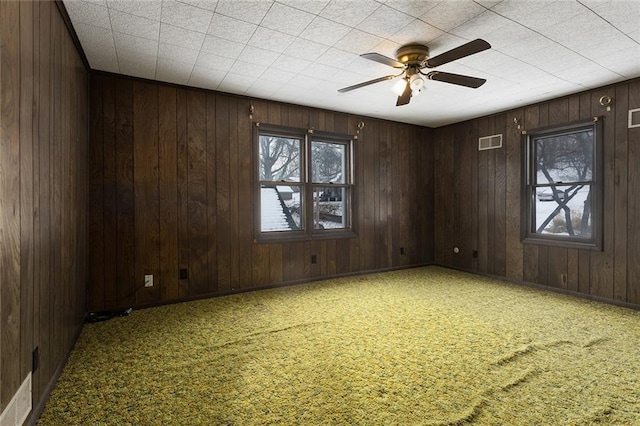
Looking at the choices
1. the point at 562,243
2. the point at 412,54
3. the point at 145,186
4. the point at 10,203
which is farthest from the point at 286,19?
the point at 562,243

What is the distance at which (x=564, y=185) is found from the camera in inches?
159

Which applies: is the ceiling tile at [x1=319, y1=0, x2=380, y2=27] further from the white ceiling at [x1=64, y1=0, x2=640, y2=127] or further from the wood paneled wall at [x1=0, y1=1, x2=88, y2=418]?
the wood paneled wall at [x1=0, y1=1, x2=88, y2=418]

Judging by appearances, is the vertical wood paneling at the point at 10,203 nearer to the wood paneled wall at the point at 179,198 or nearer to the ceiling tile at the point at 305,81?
the wood paneled wall at the point at 179,198

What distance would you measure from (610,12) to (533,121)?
2230 millimetres

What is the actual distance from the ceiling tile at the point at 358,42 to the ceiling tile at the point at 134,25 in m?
1.42

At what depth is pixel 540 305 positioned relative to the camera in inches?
138

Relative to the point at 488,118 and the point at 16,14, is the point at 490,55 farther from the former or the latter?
the point at 16,14

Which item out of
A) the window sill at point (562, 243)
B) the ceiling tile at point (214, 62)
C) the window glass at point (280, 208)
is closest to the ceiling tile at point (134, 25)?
the ceiling tile at point (214, 62)

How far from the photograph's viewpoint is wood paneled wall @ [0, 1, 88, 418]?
4.52 feet

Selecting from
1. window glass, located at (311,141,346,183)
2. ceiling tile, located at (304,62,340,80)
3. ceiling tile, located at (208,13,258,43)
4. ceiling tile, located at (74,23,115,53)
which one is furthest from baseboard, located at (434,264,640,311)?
ceiling tile, located at (74,23,115,53)

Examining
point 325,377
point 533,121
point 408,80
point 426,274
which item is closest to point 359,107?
point 408,80

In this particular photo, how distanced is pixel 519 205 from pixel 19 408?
5.16 m

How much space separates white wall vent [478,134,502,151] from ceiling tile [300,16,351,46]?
3224mm

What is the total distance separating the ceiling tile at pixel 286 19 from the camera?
2.21 metres
